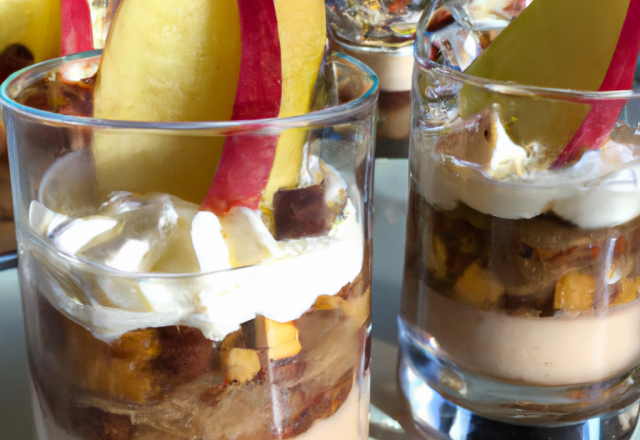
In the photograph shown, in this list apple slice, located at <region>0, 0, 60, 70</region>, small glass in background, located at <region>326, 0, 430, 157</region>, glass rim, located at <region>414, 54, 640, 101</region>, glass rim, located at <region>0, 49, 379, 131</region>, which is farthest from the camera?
small glass in background, located at <region>326, 0, 430, 157</region>

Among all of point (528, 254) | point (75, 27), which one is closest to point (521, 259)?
point (528, 254)

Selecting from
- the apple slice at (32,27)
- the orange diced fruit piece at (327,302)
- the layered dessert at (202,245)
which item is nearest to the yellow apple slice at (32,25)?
the apple slice at (32,27)

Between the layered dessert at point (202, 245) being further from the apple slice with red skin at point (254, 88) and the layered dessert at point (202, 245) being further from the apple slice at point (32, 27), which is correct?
the apple slice at point (32, 27)

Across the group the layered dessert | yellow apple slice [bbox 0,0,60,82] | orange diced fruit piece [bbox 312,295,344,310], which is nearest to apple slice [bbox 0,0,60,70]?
yellow apple slice [bbox 0,0,60,82]

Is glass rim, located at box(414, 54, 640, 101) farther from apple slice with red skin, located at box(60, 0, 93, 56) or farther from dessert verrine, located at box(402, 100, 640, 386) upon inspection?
apple slice with red skin, located at box(60, 0, 93, 56)

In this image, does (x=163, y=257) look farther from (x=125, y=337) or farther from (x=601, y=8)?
(x=601, y=8)

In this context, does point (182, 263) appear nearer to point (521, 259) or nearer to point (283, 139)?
point (283, 139)

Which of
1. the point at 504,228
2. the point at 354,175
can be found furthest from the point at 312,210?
the point at 504,228

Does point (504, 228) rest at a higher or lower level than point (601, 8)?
lower
